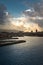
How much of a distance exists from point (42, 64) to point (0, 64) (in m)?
2.74

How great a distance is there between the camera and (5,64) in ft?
30.9

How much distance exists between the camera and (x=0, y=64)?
9422 millimetres

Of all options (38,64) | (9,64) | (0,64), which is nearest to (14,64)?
(9,64)

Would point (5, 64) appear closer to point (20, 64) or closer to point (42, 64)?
point (20, 64)

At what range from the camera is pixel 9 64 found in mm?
9469

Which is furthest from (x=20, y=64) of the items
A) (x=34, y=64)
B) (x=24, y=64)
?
(x=34, y=64)

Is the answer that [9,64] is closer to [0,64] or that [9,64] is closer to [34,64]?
[0,64]

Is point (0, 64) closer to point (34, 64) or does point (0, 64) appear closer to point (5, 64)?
point (5, 64)

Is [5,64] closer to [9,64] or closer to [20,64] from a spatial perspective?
[9,64]

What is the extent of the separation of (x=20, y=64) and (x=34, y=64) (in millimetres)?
905

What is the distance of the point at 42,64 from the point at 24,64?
1200 millimetres

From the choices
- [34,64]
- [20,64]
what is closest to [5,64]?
[20,64]

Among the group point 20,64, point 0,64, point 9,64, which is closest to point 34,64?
point 20,64

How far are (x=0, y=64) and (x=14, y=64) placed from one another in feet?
2.93
